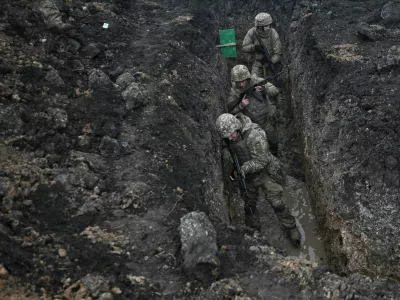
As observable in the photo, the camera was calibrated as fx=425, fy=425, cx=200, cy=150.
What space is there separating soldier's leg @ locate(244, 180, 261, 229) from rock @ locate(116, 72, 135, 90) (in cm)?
278

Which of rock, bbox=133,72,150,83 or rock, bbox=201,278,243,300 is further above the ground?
rock, bbox=133,72,150,83

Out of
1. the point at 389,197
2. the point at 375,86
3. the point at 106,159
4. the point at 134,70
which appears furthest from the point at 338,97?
the point at 106,159

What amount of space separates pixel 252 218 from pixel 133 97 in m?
2.96

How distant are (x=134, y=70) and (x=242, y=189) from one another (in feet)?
9.96

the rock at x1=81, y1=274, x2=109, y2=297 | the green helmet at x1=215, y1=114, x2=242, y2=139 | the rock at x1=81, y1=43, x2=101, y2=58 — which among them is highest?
the rock at x1=81, y1=43, x2=101, y2=58

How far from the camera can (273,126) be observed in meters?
9.32

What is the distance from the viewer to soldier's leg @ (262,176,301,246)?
287 inches

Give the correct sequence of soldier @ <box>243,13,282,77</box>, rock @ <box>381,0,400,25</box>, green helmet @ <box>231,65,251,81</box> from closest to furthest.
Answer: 1. green helmet @ <box>231,65,251,81</box>
2. rock @ <box>381,0,400,25</box>
3. soldier @ <box>243,13,282,77</box>

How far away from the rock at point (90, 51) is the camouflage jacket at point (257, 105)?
9.40 feet

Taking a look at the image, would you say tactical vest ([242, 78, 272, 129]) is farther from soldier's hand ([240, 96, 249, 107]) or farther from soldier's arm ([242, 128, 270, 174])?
soldier's arm ([242, 128, 270, 174])

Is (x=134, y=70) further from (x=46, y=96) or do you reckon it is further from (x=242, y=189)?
(x=242, y=189)

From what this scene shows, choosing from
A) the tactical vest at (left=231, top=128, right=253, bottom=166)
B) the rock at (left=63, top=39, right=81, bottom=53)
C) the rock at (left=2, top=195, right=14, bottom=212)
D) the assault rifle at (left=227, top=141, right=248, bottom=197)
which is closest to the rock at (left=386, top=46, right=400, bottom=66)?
the tactical vest at (left=231, top=128, right=253, bottom=166)

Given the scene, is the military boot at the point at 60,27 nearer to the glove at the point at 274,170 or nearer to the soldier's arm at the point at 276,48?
the glove at the point at 274,170

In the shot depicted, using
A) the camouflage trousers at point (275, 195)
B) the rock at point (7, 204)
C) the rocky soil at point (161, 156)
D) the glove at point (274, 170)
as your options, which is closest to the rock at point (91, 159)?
the rocky soil at point (161, 156)
